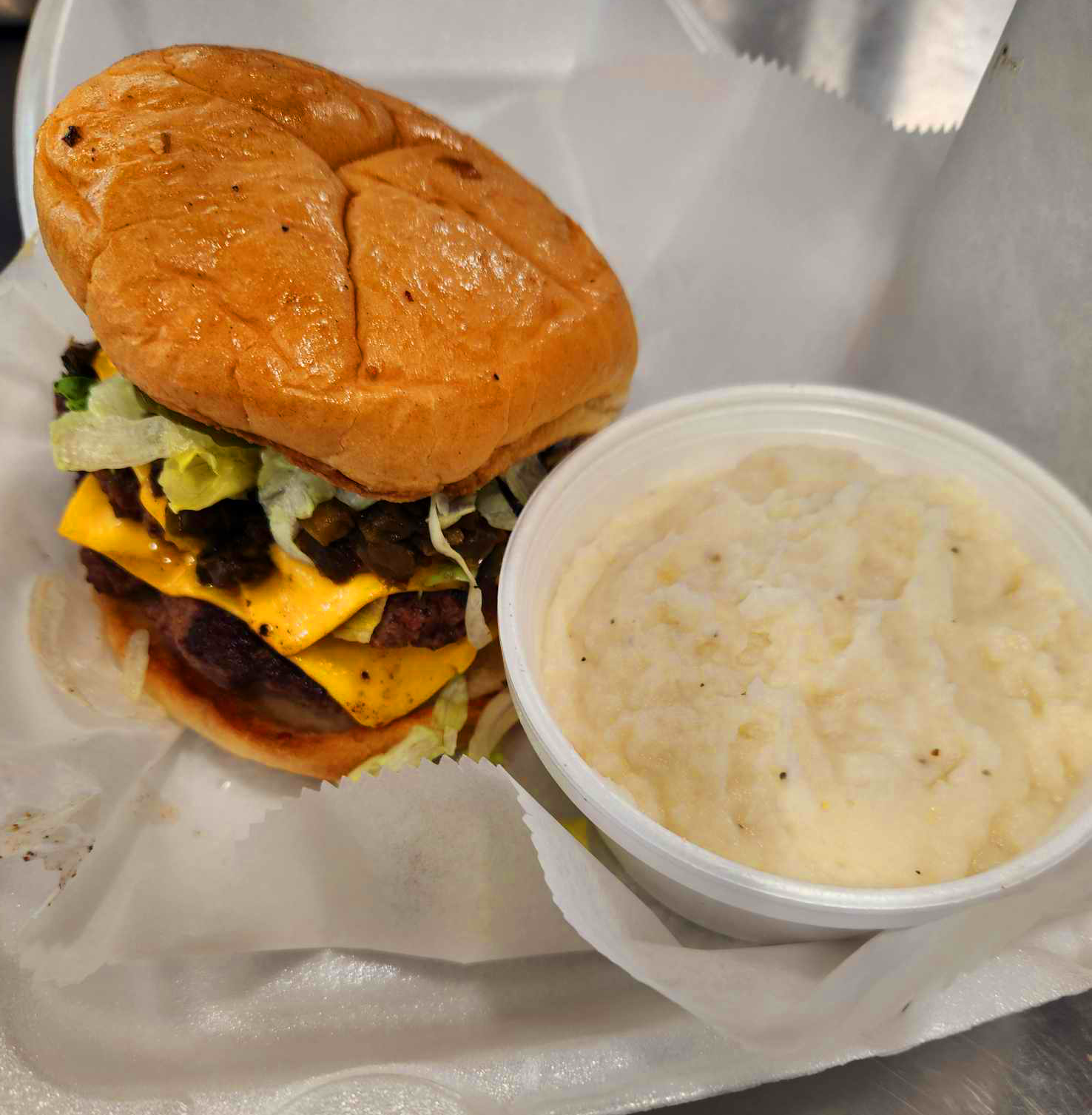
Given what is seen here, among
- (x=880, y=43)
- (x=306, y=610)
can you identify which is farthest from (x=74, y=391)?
(x=880, y=43)

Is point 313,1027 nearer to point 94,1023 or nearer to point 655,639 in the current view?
point 94,1023

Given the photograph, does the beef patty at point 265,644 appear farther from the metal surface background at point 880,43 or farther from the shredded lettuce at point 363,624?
the metal surface background at point 880,43

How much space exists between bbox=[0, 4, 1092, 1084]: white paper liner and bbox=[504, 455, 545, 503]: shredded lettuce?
66cm

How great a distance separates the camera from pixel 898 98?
106 inches

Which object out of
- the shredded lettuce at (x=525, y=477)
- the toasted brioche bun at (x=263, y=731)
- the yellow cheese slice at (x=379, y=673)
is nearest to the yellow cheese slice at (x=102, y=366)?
the toasted brioche bun at (x=263, y=731)

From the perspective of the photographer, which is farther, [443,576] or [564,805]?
[564,805]

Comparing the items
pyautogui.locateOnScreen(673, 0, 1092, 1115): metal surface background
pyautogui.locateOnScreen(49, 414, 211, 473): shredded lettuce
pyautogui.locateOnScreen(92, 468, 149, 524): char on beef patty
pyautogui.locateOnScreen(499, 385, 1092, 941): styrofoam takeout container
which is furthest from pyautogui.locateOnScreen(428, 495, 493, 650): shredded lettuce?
pyautogui.locateOnScreen(673, 0, 1092, 1115): metal surface background

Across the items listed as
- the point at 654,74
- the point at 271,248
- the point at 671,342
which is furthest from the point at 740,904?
the point at 654,74

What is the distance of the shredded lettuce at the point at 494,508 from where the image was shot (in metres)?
2.03

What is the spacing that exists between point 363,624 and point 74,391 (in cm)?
84

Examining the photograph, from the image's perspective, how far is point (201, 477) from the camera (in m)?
1.86

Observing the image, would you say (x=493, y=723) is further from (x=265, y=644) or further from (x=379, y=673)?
(x=265, y=644)

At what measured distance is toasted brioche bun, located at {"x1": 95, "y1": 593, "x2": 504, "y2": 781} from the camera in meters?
2.06

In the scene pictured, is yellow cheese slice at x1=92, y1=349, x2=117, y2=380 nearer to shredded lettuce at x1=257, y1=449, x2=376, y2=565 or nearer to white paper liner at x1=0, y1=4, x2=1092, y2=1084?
white paper liner at x1=0, y1=4, x2=1092, y2=1084
